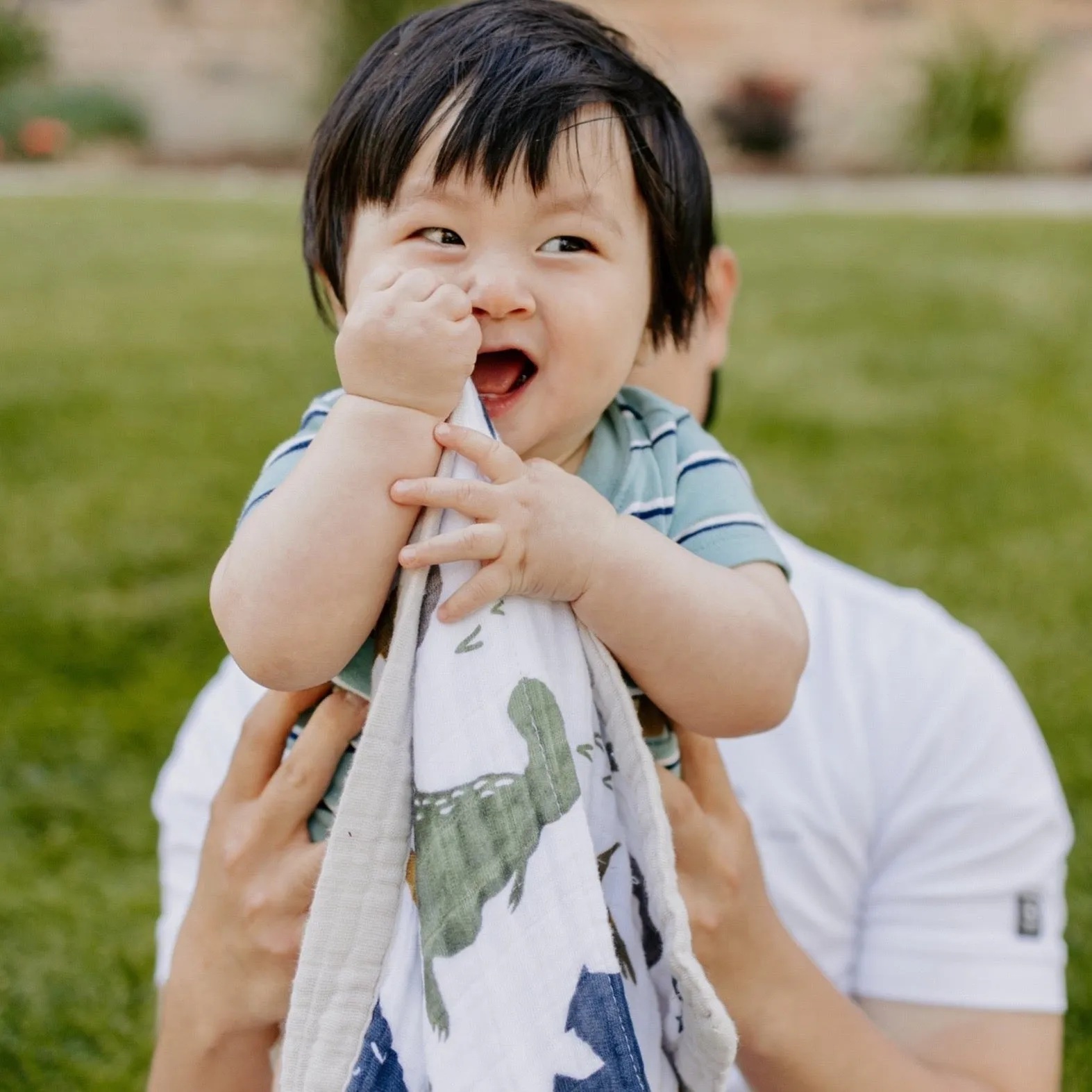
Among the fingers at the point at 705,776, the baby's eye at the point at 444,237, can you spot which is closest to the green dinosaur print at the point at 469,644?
the fingers at the point at 705,776

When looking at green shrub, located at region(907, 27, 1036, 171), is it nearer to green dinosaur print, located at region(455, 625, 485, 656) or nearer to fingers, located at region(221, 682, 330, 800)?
fingers, located at region(221, 682, 330, 800)

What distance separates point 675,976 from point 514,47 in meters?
1.10

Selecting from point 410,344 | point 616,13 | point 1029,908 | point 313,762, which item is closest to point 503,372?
point 410,344

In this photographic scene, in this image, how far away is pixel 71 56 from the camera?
15.9 m

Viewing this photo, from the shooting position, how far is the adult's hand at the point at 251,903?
157cm

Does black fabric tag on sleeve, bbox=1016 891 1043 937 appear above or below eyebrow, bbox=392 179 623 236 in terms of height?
below

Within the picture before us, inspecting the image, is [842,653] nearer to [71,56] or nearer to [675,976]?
[675,976]

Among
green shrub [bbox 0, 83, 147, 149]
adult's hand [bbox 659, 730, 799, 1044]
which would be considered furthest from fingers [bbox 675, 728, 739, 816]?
green shrub [bbox 0, 83, 147, 149]

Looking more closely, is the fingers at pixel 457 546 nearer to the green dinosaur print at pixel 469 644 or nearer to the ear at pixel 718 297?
the green dinosaur print at pixel 469 644

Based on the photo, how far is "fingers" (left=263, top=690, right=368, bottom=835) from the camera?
1.54 metres

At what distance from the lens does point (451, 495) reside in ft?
4.42

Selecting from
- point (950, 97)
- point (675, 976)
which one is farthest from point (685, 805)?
point (950, 97)

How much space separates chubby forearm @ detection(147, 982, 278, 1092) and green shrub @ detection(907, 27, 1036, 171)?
12.7 meters

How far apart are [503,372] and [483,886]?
59 cm
